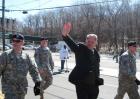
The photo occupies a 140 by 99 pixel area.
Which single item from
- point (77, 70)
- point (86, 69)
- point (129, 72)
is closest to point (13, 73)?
point (77, 70)

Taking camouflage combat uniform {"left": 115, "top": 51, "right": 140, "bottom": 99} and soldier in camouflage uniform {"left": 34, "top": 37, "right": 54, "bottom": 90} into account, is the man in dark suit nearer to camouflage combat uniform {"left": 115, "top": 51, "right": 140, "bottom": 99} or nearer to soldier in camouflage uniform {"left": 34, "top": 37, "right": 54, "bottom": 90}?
camouflage combat uniform {"left": 115, "top": 51, "right": 140, "bottom": 99}

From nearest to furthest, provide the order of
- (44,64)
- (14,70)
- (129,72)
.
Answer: (14,70) < (129,72) < (44,64)

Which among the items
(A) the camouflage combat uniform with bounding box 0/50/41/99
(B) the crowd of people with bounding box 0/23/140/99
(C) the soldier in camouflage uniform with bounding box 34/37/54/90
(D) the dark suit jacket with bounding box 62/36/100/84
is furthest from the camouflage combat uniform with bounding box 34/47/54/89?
(A) the camouflage combat uniform with bounding box 0/50/41/99

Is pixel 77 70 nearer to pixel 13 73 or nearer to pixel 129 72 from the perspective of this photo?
pixel 13 73

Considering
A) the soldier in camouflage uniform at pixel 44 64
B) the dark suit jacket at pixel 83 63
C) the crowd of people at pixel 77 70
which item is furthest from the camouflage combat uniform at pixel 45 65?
the dark suit jacket at pixel 83 63

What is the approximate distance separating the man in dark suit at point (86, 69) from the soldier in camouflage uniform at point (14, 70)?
1019 mm

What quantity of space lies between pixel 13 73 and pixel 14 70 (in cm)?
5

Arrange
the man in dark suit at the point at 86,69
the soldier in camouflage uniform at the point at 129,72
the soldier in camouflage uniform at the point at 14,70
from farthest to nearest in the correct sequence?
the soldier in camouflage uniform at the point at 129,72, the man in dark suit at the point at 86,69, the soldier in camouflage uniform at the point at 14,70

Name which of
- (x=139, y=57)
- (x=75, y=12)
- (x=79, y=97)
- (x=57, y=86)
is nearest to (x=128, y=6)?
(x=75, y=12)

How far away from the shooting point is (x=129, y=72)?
30.2 feet

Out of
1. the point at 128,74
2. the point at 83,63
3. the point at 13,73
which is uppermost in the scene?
the point at 83,63

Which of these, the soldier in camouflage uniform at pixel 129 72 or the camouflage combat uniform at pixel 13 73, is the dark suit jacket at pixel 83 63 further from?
the soldier in camouflage uniform at pixel 129 72

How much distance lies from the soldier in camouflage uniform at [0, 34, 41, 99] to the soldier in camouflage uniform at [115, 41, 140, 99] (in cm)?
301

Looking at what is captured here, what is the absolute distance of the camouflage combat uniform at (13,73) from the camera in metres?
6.82
